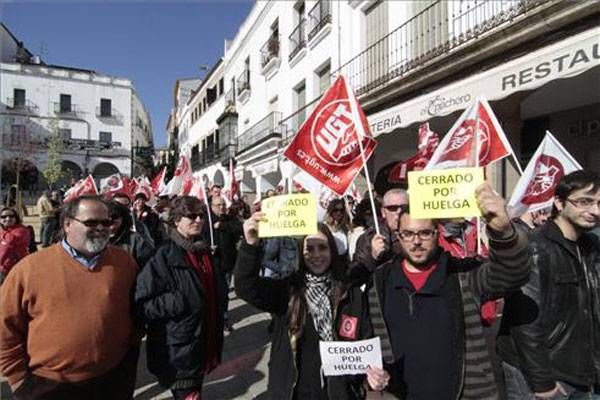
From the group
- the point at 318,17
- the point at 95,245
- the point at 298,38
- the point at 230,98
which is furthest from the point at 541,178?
the point at 230,98

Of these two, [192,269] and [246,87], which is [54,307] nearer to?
[192,269]

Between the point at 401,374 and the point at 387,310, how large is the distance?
0.95 feet

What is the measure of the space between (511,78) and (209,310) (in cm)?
589

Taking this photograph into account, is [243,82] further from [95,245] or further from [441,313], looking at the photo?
[441,313]

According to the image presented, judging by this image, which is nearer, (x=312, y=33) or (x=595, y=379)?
(x=595, y=379)

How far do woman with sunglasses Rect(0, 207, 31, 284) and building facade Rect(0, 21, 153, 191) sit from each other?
4088cm

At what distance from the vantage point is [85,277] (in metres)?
2.73

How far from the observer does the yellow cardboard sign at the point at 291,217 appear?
8.64 feet

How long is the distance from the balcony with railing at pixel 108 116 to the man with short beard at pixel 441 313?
52.2 metres

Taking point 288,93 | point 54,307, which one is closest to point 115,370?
point 54,307

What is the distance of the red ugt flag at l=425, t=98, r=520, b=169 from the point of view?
14.1 ft

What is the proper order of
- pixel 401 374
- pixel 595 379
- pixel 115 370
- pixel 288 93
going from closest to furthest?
pixel 401 374, pixel 595 379, pixel 115 370, pixel 288 93

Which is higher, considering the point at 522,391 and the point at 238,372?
the point at 522,391

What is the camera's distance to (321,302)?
2.53 metres
